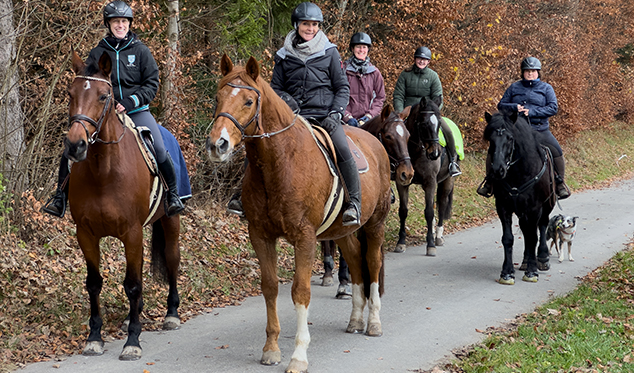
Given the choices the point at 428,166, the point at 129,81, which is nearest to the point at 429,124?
the point at 428,166

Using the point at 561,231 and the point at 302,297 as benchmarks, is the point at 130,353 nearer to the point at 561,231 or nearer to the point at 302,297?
the point at 302,297

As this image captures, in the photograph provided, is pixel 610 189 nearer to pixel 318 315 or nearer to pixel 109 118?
pixel 318 315

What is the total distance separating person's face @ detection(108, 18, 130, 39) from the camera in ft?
20.5

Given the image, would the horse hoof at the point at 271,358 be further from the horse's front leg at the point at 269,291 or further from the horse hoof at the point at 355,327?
the horse hoof at the point at 355,327

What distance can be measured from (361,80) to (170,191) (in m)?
4.58

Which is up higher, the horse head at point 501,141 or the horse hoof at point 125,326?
the horse head at point 501,141

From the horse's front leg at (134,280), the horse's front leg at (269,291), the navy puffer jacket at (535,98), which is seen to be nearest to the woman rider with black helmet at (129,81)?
the horse's front leg at (134,280)

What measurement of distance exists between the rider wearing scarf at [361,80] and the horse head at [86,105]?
5198 mm

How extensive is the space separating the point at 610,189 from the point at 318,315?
17.2m

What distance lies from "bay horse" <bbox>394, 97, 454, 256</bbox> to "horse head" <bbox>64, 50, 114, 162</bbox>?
196 inches

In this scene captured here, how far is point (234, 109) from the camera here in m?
4.86

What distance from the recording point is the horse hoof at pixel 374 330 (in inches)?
259

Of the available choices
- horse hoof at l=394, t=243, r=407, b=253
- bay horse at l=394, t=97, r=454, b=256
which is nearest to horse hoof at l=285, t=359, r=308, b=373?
bay horse at l=394, t=97, r=454, b=256

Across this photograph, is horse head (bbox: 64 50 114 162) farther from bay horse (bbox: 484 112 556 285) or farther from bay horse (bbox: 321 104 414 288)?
bay horse (bbox: 484 112 556 285)
